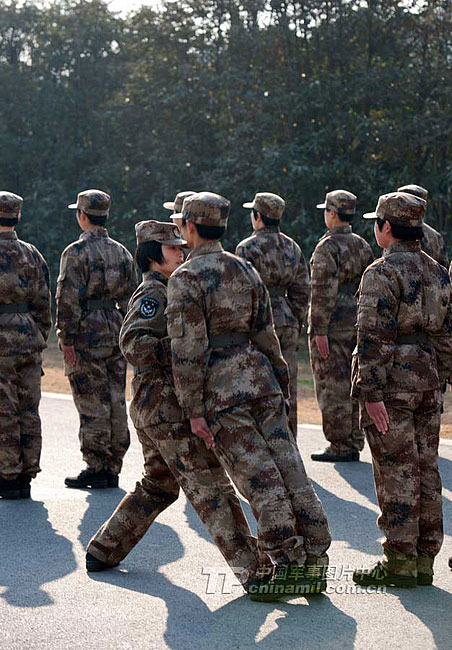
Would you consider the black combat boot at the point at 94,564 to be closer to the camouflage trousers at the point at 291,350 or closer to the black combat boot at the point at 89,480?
the black combat boot at the point at 89,480

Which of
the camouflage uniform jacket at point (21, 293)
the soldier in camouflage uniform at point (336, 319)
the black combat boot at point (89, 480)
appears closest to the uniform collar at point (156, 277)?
the camouflage uniform jacket at point (21, 293)

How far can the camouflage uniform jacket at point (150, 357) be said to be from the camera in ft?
19.4

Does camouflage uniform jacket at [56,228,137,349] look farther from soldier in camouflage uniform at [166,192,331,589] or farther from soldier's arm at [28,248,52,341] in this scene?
soldier in camouflage uniform at [166,192,331,589]

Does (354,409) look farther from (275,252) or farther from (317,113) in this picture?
(317,113)

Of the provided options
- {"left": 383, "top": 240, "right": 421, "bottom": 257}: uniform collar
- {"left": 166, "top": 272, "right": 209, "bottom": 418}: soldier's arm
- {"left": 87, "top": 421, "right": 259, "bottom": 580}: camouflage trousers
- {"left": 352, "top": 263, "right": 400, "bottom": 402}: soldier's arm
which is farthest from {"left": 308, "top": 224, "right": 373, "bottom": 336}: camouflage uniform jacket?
{"left": 166, "top": 272, "right": 209, "bottom": 418}: soldier's arm

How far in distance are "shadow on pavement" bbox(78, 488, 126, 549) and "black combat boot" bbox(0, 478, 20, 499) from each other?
54cm

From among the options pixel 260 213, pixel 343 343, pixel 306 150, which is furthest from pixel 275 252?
pixel 306 150

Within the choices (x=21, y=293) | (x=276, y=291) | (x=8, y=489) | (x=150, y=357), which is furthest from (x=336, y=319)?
(x=150, y=357)

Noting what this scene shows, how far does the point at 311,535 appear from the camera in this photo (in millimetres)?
5656

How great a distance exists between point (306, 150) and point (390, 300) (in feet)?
52.4

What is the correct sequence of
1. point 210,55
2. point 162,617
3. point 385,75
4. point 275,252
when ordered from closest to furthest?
point 162,617
point 275,252
point 385,75
point 210,55

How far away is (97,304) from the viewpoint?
29.3 feet

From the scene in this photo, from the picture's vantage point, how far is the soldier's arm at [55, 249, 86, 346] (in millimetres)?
8727

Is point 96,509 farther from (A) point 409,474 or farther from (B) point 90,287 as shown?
(A) point 409,474
